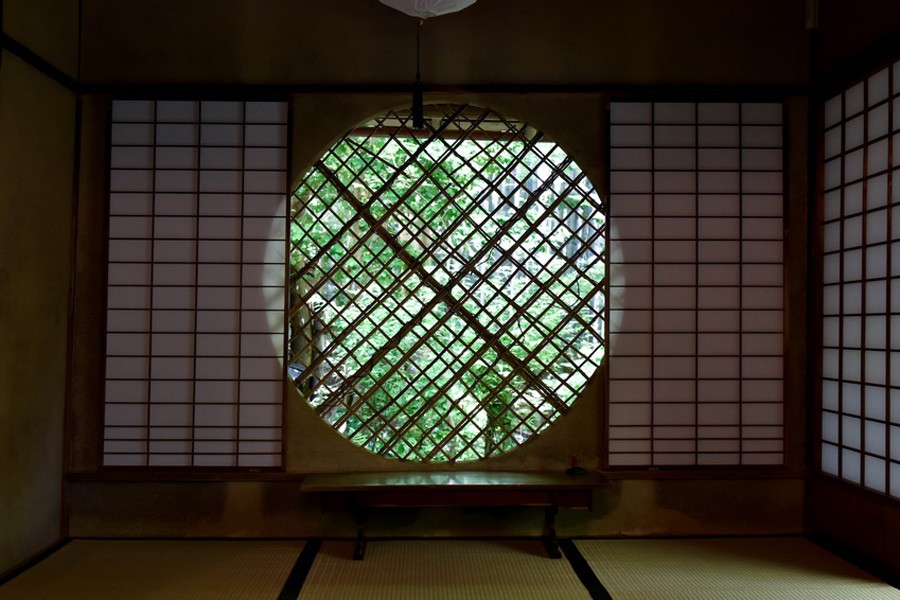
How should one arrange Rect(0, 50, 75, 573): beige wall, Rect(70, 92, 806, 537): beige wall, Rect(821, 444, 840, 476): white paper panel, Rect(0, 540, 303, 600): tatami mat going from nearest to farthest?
1. Rect(0, 540, 303, 600): tatami mat
2. Rect(0, 50, 75, 573): beige wall
3. Rect(821, 444, 840, 476): white paper panel
4. Rect(70, 92, 806, 537): beige wall

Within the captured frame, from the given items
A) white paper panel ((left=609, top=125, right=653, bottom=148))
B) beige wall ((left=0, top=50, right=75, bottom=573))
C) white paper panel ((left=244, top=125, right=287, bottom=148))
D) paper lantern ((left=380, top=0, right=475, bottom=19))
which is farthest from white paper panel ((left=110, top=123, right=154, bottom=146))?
white paper panel ((left=609, top=125, right=653, bottom=148))

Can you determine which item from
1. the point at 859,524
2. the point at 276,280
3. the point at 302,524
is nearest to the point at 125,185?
the point at 276,280

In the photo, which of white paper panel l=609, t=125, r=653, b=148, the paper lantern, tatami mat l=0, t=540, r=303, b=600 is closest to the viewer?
the paper lantern

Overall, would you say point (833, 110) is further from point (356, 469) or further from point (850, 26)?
point (356, 469)

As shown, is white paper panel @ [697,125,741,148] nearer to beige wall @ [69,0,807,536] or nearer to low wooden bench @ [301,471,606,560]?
beige wall @ [69,0,807,536]

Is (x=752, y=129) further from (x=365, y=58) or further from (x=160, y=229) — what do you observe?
(x=160, y=229)

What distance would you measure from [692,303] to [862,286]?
670 mm

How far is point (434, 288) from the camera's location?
346 centimetres

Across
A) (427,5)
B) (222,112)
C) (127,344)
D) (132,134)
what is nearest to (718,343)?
(427,5)

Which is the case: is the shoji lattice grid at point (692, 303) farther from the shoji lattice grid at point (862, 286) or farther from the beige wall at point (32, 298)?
the beige wall at point (32, 298)

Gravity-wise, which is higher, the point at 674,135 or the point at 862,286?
the point at 674,135

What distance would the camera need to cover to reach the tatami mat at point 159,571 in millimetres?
2613

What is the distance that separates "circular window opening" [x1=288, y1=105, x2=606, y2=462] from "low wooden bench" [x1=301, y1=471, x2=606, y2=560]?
0.36 meters

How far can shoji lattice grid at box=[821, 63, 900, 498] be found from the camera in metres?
2.79
